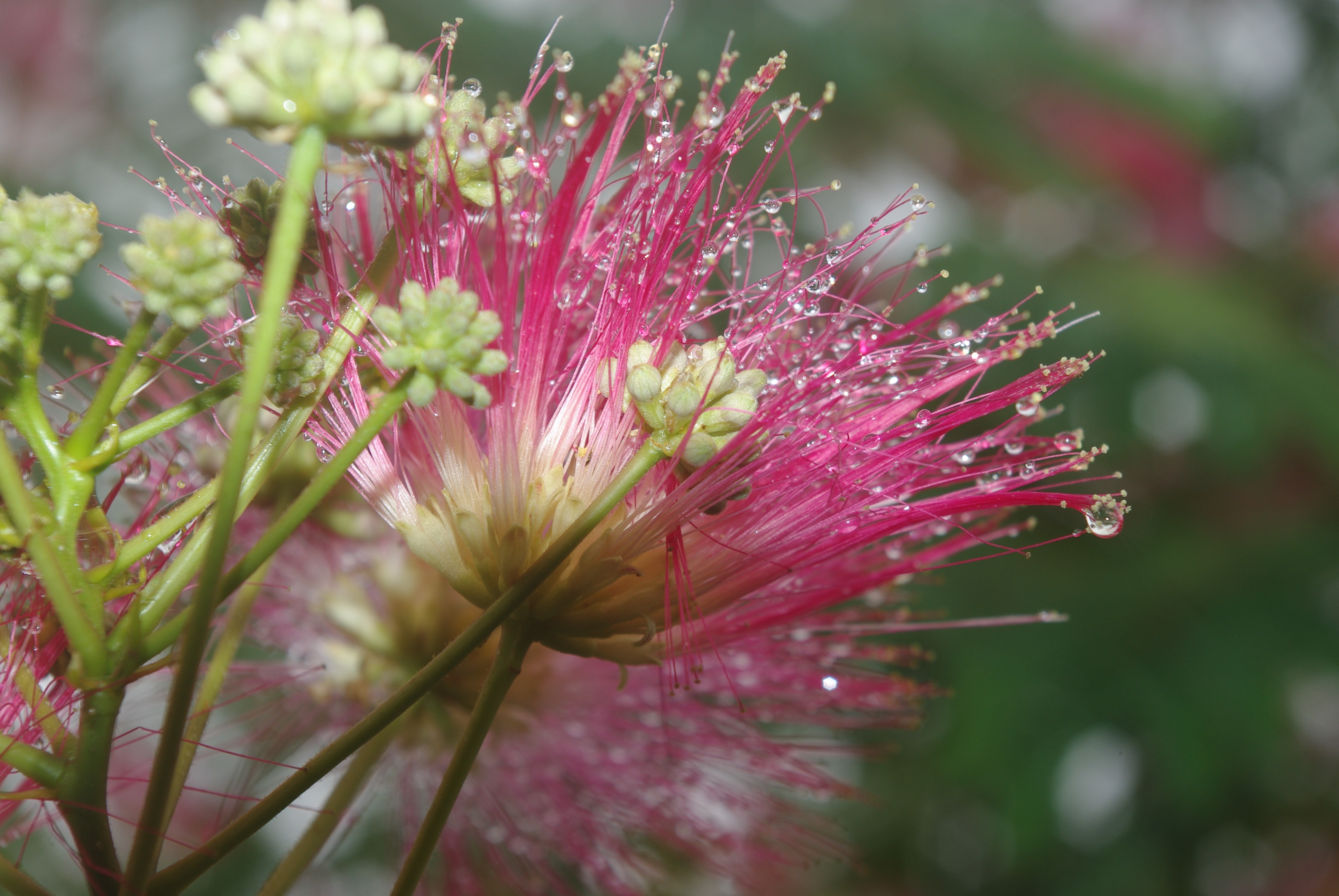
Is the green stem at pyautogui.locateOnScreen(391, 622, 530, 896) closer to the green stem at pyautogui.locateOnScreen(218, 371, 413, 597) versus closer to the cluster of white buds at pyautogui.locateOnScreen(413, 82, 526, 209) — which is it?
the green stem at pyautogui.locateOnScreen(218, 371, 413, 597)

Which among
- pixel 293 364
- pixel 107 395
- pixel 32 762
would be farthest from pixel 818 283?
pixel 32 762

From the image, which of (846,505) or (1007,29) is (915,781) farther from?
(1007,29)

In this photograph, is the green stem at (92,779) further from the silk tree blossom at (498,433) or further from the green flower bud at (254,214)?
the green flower bud at (254,214)

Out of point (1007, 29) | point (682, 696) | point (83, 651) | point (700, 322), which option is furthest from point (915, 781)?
point (1007, 29)

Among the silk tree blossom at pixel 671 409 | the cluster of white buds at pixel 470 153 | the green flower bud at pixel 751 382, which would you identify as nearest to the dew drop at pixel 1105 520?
the silk tree blossom at pixel 671 409

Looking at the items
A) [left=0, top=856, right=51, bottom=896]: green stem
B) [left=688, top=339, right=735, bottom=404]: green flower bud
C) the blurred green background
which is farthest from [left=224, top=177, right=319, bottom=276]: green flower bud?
the blurred green background

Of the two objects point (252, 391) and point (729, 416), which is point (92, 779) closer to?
point (252, 391)
